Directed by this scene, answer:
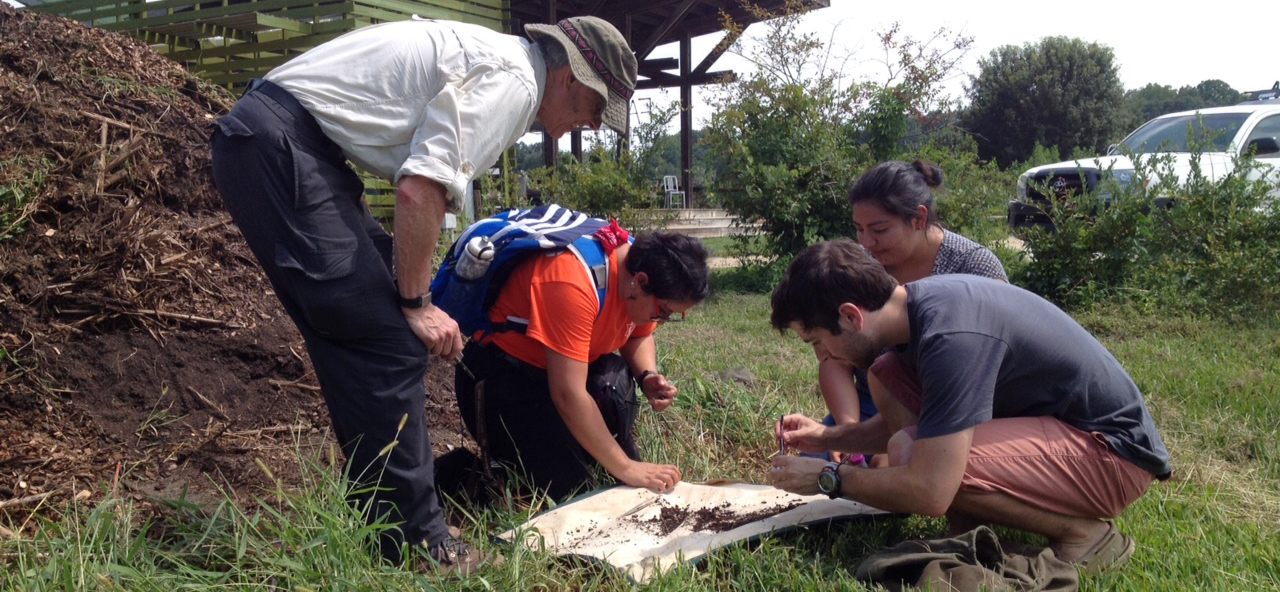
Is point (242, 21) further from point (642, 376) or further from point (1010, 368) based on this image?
point (1010, 368)

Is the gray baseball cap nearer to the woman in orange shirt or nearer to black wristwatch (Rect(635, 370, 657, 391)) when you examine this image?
the woman in orange shirt

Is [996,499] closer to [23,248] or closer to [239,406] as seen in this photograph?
[239,406]

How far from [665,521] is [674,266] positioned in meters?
0.78

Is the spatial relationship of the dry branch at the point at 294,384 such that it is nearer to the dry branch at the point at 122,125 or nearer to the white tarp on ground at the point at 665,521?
the white tarp on ground at the point at 665,521

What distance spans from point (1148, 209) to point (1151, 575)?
202 inches

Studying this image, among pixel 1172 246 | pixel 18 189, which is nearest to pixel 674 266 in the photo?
pixel 18 189

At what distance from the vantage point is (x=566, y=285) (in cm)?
266

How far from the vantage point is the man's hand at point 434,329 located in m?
2.26

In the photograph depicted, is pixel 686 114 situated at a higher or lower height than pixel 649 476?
higher

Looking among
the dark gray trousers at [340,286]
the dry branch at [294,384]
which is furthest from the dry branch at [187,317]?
the dark gray trousers at [340,286]

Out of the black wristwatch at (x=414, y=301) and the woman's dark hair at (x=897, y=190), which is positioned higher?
the woman's dark hair at (x=897, y=190)

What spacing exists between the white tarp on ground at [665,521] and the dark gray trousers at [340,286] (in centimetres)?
36

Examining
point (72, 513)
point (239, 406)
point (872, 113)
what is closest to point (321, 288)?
point (72, 513)

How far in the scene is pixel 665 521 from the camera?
9.09 feet
